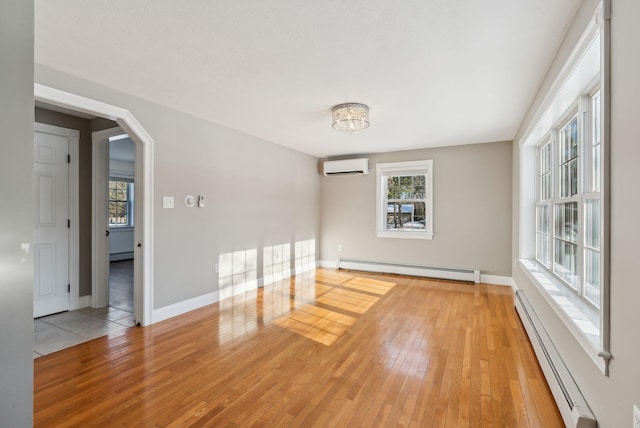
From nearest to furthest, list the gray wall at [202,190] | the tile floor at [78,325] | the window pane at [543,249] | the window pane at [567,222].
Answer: the window pane at [567,222], the tile floor at [78,325], the window pane at [543,249], the gray wall at [202,190]

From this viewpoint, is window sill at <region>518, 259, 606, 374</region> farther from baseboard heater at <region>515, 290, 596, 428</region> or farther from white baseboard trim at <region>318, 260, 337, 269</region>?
white baseboard trim at <region>318, 260, 337, 269</region>

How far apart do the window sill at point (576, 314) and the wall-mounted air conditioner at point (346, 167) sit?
3.64 metres

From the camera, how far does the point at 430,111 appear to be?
367 centimetres

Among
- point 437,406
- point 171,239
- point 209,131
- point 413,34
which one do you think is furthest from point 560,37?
point 171,239

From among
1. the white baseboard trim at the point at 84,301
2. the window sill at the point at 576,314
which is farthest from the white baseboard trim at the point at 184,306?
the window sill at the point at 576,314

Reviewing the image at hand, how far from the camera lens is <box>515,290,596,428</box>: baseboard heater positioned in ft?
5.28

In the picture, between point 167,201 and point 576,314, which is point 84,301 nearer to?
point 167,201

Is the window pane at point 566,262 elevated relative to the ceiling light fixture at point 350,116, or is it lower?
lower

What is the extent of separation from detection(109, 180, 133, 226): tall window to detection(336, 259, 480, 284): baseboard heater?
227 inches

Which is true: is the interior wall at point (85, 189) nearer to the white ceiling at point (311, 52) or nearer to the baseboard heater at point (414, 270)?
the white ceiling at point (311, 52)

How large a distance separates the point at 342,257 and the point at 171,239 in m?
3.68

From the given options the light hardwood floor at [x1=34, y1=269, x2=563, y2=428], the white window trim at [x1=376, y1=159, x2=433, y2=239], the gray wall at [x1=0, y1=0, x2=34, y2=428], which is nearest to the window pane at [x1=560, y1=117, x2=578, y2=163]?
the light hardwood floor at [x1=34, y1=269, x2=563, y2=428]

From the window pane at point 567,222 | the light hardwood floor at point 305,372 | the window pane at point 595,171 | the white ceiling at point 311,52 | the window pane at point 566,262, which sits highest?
the white ceiling at point 311,52

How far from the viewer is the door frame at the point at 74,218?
12.9 ft
